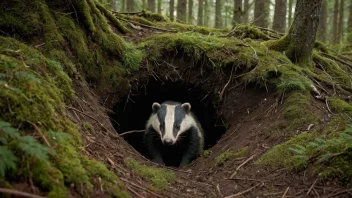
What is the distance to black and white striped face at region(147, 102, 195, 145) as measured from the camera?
5730 mm

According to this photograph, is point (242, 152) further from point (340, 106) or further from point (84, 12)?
point (84, 12)

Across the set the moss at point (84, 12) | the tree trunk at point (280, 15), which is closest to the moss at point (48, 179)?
the moss at point (84, 12)

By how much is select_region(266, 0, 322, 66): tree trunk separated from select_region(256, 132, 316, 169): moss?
7.16ft

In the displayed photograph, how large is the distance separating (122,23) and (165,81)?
149cm

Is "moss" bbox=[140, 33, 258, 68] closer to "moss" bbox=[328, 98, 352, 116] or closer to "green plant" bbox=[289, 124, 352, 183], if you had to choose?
"moss" bbox=[328, 98, 352, 116]

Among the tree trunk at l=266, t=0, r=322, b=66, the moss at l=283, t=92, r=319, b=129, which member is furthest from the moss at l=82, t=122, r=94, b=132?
the tree trunk at l=266, t=0, r=322, b=66

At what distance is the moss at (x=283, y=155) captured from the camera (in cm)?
375

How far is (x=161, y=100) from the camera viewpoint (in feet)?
27.6

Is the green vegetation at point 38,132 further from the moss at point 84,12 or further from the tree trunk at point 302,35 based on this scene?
the tree trunk at point 302,35

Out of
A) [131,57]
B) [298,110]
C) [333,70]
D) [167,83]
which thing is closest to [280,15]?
[333,70]

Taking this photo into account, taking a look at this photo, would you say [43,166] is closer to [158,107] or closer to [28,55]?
[28,55]

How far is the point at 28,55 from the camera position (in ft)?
11.6

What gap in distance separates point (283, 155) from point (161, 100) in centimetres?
481

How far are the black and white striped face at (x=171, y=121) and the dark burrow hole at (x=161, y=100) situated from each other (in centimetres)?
58
